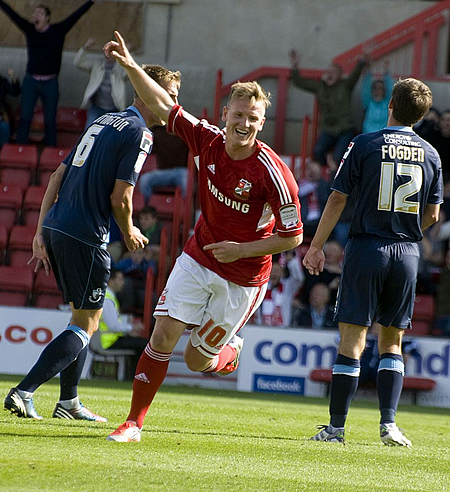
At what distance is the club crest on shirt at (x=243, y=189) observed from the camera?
5.44m

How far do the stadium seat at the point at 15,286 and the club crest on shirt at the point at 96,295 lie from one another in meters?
7.04

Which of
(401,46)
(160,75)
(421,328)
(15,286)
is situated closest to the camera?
(160,75)

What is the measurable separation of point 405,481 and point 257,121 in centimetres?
209

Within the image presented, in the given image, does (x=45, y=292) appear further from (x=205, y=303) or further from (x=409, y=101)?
(x=409, y=101)

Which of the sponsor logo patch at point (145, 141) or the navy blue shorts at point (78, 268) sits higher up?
the sponsor logo patch at point (145, 141)

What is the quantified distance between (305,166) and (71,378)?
8.74 meters

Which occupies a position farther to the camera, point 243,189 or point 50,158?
point 50,158

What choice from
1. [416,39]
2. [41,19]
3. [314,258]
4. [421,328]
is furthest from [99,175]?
[416,39]

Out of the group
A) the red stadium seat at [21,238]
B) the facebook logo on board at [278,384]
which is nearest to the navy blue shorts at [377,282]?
the facebook logo on board at [278,384]

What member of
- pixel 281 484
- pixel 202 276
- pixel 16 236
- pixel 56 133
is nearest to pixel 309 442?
pixel 202 276

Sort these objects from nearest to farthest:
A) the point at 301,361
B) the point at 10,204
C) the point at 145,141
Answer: the point at 145,141, the point at 301,361, the point at 10,204

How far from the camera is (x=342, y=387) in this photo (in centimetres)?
605

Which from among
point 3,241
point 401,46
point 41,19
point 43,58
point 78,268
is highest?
point 401,46

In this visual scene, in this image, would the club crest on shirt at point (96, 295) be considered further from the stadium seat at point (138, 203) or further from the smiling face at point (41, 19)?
the smiling face at point (41, 19)
